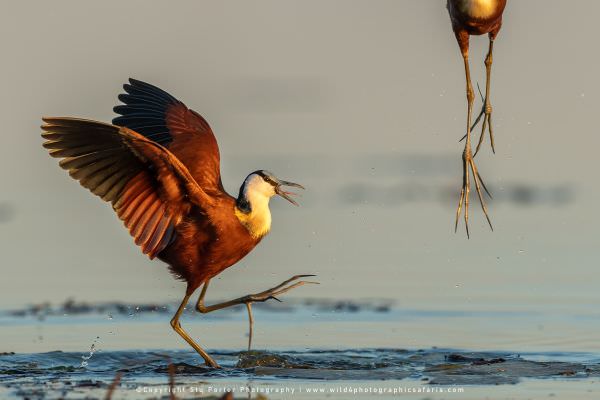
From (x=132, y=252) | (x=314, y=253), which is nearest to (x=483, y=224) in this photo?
(x=314, y=253)

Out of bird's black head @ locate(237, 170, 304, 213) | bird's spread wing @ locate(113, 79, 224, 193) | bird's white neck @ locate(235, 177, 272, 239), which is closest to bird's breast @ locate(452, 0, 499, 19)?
bird's black head @ locate(237, 170, 304, 213)

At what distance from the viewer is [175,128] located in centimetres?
1141

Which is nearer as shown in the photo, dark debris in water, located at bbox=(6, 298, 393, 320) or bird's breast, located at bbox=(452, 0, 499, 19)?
bird's breast, located at bbox=(452, 0, 499, 19)

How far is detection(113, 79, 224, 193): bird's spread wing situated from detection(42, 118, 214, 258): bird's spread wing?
50cm

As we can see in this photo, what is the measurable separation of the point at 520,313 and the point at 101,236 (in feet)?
18.9

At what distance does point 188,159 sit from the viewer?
35.8 ft

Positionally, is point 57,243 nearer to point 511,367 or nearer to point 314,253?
point 314,253

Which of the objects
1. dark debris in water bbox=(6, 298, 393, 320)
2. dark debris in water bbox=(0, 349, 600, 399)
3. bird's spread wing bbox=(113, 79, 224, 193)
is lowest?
dark debris in water bbox=(0, 349, 600, 399)

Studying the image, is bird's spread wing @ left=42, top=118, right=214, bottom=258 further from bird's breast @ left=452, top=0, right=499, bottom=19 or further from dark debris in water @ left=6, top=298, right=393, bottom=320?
bird's breast @ left=452, top=0, right=499, bottom=19

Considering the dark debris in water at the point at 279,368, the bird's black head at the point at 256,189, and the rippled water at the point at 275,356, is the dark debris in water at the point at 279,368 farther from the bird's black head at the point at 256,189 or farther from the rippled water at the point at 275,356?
the bird's black head at the point at 256,189

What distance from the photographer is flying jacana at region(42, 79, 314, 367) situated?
32.1ft

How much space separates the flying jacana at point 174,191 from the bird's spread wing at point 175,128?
1 cm

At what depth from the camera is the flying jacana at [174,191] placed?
9797 millimetres

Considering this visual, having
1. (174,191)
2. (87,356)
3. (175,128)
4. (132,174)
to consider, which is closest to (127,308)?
(87,356)
